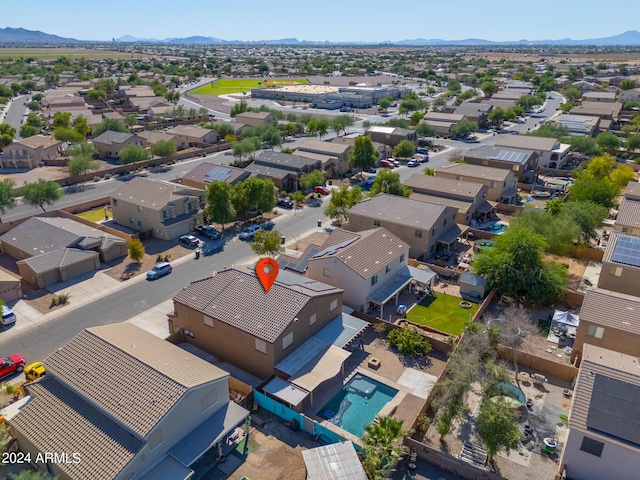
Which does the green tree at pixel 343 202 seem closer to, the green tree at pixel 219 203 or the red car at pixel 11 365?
the green tree at pixel 219 203

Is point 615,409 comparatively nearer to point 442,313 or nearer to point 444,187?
point 442,313

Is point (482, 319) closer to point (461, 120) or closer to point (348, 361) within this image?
point (348, 361)

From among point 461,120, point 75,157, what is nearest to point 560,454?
point 75,157

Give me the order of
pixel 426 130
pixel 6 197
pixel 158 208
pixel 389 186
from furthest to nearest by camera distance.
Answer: pixel 426 130 → pixel 389 186 → pixel 6 197 → pixel 158 208

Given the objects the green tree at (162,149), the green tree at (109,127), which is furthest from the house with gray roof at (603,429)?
the green tree at (109,127)

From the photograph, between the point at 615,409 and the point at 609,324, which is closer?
the point at 615,409

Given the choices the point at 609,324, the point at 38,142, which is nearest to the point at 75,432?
the point at 609,324
